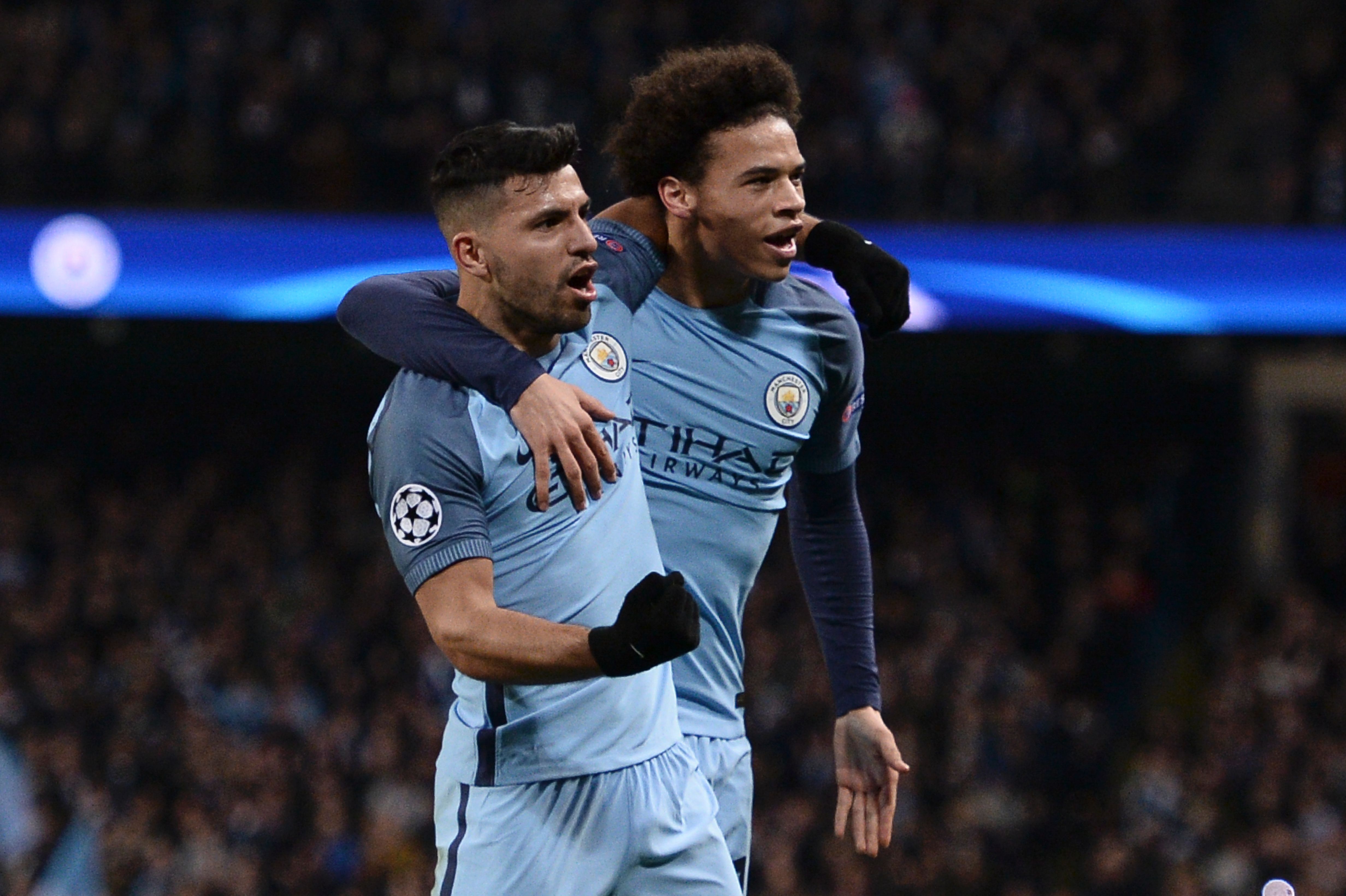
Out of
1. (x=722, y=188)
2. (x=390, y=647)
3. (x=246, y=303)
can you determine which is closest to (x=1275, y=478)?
(x=390, y=647)

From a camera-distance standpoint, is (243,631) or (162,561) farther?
(162,561)

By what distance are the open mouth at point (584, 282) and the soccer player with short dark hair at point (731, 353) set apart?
38 cm

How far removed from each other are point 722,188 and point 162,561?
421 inches

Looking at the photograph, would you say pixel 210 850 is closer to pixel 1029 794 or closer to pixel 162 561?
pixel 162 561

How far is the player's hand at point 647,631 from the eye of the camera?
2.73 m

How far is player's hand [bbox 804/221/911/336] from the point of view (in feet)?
11.8

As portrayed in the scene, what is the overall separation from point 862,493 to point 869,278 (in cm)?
1153

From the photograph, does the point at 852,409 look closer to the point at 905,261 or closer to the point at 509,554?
the point at 509,554

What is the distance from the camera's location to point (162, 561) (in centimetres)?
1339

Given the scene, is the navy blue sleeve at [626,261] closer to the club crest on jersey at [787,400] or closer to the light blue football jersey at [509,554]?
the club crest on jersey at [787,400]

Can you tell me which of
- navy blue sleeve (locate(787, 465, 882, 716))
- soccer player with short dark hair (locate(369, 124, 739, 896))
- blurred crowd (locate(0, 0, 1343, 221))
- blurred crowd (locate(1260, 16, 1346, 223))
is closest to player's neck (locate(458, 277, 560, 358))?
soccer player with short dark hair (locate(369, 124, 739, 896))

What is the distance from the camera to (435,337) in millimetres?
3154

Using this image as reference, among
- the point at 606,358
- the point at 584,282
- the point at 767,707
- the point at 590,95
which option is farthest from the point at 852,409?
the point at 590,95

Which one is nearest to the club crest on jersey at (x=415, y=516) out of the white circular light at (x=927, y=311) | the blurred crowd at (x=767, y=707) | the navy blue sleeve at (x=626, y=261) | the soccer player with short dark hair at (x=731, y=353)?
the soccer player with short dark hair at (x=731, y=353)
